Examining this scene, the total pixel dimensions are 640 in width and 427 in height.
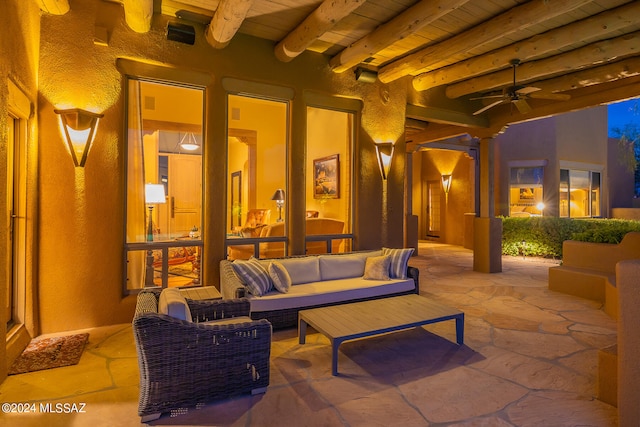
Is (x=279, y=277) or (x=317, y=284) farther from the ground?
(x=279, y=277)

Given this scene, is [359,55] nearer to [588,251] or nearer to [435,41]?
[435,41]

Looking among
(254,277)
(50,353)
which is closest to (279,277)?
(254,277)

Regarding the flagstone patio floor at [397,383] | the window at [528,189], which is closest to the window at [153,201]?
the flagstone patio floor at [397,383]

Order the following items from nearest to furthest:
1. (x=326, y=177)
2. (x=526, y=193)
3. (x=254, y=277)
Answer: (x=254, y=277)
(x=326, y=177)
(x=526, y=193)

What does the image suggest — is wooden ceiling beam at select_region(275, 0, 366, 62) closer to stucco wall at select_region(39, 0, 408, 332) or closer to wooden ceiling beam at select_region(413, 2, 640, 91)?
stucco wall at select_region(39, 0, 408, 332)

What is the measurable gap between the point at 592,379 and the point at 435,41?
170 inches

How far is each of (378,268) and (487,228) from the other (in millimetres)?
3819

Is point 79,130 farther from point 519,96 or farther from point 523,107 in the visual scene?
point 523,107

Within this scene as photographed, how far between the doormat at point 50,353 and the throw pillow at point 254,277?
5.56ft

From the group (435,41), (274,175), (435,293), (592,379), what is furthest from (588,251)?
(274,175)

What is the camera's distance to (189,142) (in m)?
8.95

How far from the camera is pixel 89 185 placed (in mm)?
4195

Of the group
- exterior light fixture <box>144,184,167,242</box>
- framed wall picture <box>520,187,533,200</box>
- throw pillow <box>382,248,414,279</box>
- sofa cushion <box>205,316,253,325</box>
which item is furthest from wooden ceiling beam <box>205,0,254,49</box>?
framed wall picture <box>520,187,533,200</box>

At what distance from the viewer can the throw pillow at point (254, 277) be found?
4.11m
